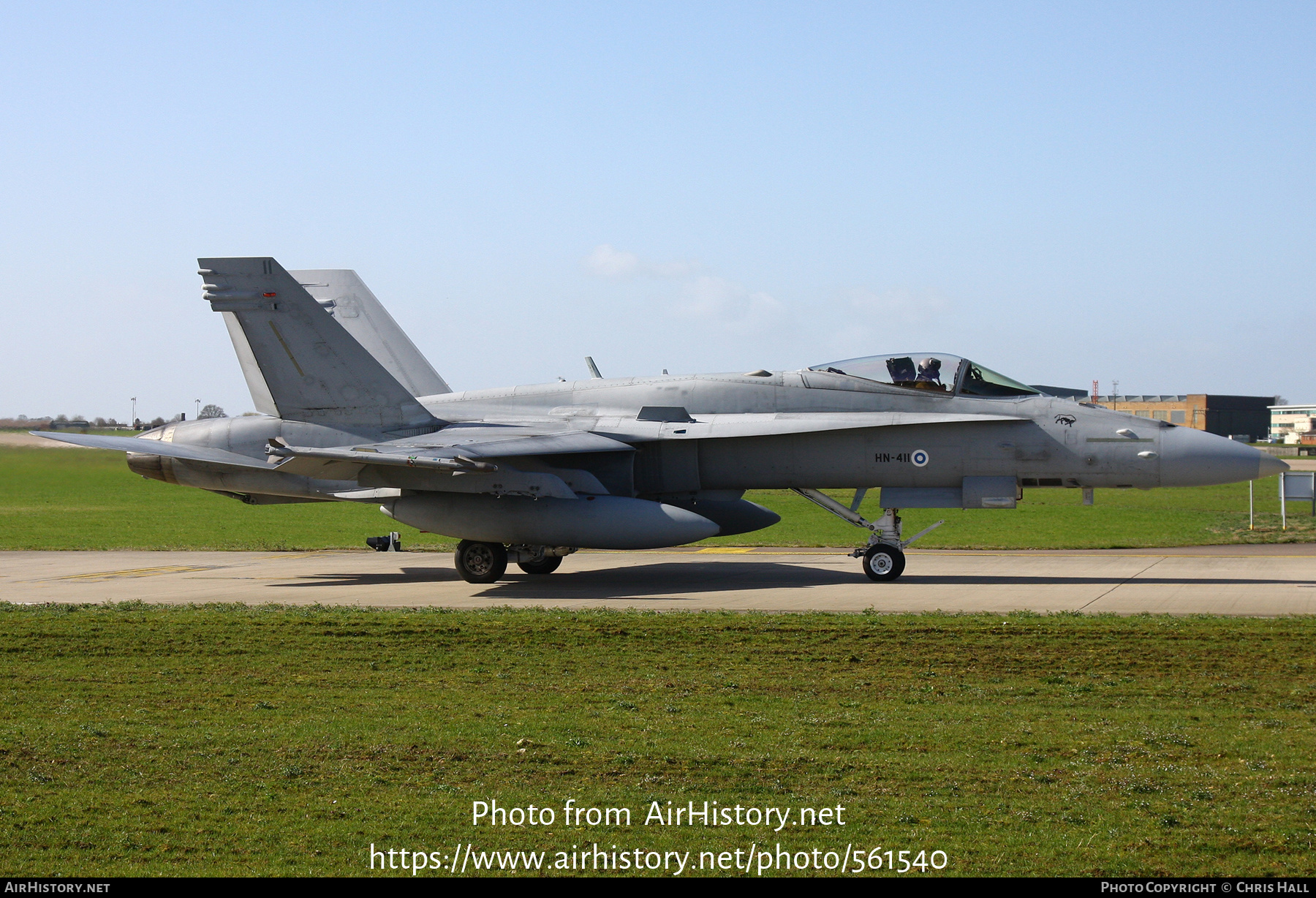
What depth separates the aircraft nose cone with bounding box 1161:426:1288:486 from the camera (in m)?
15.6

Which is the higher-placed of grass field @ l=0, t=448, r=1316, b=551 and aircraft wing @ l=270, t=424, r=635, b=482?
aircraft wing @ l=270, t=424, r=635, b=482

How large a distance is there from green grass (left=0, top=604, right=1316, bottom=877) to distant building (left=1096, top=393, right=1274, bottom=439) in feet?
320

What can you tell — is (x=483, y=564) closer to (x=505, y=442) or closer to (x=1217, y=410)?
(x=505, y=442)

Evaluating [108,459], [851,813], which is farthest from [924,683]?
[108,459]

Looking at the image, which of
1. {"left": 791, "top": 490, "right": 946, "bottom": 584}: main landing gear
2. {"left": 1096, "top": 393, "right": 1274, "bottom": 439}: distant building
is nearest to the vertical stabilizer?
{"left": 791, "top": 490, "right": 946, "bottom": 584}: main landing gear

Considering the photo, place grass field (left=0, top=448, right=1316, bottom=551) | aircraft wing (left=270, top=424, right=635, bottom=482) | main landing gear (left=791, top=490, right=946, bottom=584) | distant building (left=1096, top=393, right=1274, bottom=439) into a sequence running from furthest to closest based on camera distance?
distant building (left=1096, top=393, right=1274, bottom=439) < grass field (left=0, top=448, right=1316, bottom=551) < main landing gear (left=791, top=490, right=946, bottom=584) < aircraft wing (left=270, top=424, right=635, bottom=482)

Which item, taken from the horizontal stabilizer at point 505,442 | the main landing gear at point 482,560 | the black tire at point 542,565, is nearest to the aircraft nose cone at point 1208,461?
the horizontal stabilizer at point 505,442

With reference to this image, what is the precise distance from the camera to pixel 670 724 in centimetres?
745

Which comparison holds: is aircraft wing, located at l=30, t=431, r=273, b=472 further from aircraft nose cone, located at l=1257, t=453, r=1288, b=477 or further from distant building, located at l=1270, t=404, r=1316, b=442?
distant building, located at l=1270, t=404, r=1316, b=442

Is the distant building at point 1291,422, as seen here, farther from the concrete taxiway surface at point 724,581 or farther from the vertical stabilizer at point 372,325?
the vertical stabilizer at point 372,325

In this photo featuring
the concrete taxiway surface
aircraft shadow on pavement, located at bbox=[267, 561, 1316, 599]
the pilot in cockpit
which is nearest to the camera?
the concrete taxiway surface

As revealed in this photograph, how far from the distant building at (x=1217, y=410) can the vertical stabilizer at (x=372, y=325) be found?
89516 mm

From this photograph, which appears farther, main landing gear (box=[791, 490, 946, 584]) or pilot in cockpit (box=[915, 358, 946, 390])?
pilot in cockpit (box=[915, 358, 946, 390])

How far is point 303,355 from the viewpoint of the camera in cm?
1728
